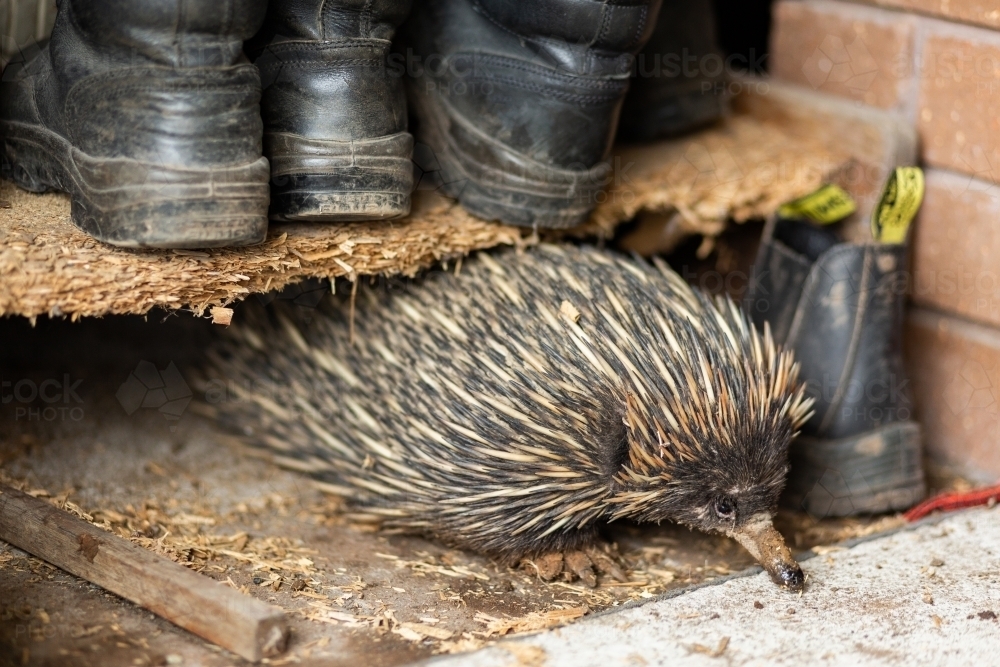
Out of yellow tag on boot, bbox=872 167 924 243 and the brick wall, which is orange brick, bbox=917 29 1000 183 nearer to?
the brick wall

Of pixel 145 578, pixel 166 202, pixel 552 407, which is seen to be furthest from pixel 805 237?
pixel 145 578

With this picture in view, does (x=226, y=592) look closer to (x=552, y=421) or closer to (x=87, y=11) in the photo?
(x=552, y=421)

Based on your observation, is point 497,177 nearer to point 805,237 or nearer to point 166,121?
point 166,121

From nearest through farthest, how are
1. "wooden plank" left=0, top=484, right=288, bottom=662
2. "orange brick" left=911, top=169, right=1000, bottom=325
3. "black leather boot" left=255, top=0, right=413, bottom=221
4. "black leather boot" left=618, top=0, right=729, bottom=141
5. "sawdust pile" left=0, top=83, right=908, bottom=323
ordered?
"wooden plank" left=0, top=484, right=288, bottom=662 → "sawdust pile" left=0, top=83, right=908, bottom=323 → "black leather boot" left=255, top=0, right=413, bottom=221 → "orange brick" left=911, top=169, right=1000, bottom=325 → "black leather boot" left=618, top=0, right=729, bottom=141

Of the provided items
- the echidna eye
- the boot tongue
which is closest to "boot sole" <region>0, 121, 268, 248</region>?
the echidna eye

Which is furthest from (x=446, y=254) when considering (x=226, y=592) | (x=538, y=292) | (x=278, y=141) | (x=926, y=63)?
(x=926, y=63)

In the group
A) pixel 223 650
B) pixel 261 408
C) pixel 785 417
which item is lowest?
pixel 261 408
